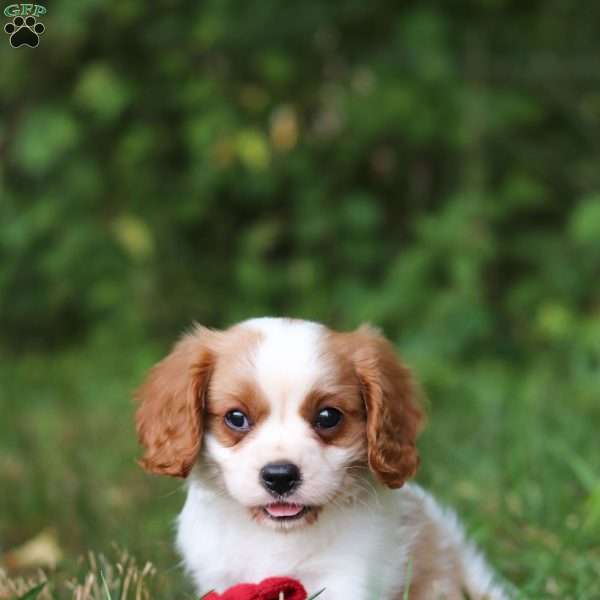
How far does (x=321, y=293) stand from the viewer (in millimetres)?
7883

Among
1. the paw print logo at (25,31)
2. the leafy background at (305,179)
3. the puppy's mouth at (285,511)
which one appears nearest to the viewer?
the puppy's mouth at (285,511)

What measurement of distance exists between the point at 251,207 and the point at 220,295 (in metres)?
0.72

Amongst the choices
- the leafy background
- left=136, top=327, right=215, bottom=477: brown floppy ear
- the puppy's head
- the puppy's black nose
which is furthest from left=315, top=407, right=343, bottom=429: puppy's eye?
the leafy background

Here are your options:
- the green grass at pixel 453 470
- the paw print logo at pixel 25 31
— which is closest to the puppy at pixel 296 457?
the green grass at pixel 453 470

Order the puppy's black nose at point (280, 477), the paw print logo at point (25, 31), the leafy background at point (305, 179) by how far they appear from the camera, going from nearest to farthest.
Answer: the puppy's black nose at point (280, 477) < the paw print logo at point (25, 31) < the leafy background at point (305, 179)

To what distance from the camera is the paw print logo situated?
6.02 metres

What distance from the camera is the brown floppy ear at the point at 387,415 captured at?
2.72 meters

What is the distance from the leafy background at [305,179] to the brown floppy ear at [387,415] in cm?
386

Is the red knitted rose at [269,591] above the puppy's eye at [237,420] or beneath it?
beneath

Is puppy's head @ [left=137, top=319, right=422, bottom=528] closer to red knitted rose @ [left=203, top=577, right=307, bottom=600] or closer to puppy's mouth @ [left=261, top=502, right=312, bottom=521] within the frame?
puppy's mouth @ [left=261, top=502, right=312, bottom=521]

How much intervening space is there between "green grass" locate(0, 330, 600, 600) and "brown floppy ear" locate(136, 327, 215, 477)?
486mm

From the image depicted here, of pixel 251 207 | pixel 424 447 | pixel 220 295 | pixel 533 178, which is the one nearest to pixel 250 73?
pixel 251 207

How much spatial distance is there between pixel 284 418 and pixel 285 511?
0.76 ft

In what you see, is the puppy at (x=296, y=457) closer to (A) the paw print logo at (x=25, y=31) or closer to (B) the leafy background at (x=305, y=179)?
(A) the paw print logo at (x=25, y=31)
